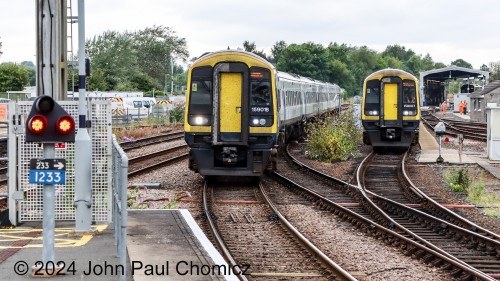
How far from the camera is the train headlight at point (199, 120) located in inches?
721

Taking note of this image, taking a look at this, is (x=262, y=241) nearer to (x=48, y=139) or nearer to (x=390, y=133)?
(x=48, y=139)

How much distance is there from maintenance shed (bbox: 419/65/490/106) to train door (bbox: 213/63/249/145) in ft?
174

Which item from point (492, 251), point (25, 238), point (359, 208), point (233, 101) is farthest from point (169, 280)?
point (233, 101)

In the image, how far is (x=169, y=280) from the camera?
316 inches

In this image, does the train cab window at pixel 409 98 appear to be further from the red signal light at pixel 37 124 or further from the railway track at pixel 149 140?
the red signal light at pixel 37 124

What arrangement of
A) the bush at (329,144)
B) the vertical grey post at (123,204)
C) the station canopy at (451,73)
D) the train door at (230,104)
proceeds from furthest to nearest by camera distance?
the station canopy at (451,73) < the bush at (329,144) < the train door at (230,104) < the vertical grey post at (123,204)

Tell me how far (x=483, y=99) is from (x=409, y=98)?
26409mm

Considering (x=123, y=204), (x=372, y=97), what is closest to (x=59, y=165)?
(x=123, y=204)

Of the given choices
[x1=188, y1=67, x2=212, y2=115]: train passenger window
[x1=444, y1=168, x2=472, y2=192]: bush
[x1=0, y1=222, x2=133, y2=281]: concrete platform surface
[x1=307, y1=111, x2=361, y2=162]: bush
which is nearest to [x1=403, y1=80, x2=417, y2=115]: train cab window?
[x1=307, y1=111, x2=361, y2=162]: bush

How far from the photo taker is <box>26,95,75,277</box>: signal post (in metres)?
7.53

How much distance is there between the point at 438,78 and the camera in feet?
257

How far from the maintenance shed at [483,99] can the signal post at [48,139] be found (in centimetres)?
4131

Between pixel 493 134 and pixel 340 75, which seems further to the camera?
pixel 340 75

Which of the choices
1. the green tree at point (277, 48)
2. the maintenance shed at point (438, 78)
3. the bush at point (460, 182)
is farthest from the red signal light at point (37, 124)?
the green tree at point (277, 48)
